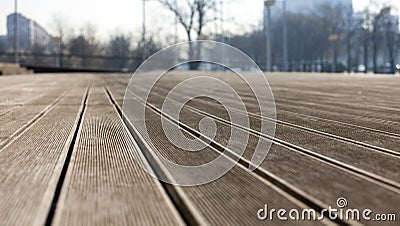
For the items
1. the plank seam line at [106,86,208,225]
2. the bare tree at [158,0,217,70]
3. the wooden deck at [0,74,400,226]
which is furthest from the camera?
the bare tree at [158,0,217,70]

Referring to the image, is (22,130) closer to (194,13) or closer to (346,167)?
(346,167)

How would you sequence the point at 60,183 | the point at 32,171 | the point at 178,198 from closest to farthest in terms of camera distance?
the point at 178,198 < the point at 60,183 < the point at 32,171

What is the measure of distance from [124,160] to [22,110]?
19.8 feet

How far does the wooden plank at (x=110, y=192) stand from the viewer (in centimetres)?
309

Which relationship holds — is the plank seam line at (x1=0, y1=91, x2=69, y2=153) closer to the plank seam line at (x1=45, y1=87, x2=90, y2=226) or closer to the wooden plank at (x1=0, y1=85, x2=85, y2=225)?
the wooden plank at (x1=0, y1=85, x2=85, y2=225)

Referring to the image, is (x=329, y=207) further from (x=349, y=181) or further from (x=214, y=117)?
(x=214, y=117)

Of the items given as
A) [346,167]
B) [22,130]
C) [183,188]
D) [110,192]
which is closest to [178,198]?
[183,188]

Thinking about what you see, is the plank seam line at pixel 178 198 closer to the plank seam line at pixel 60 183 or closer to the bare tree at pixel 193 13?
the plank seam line at pixel 60 183

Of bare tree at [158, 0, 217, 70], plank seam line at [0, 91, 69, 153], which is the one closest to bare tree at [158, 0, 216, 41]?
bare tree at [158, 0, 217, 70]

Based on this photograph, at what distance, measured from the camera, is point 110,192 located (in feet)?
12.0

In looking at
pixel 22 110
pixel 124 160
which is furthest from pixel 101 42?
pixel 124 160

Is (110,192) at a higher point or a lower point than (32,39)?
lower

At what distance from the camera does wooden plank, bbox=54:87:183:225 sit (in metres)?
3.09

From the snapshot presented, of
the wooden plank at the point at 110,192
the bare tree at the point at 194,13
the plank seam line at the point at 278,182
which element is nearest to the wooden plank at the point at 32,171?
the wooden plank at the point at 110,192
